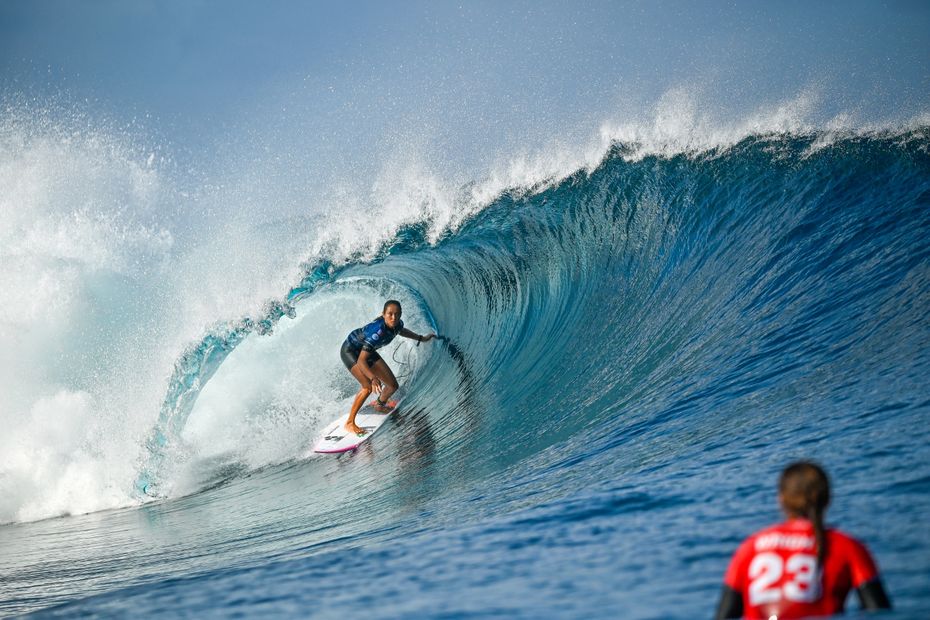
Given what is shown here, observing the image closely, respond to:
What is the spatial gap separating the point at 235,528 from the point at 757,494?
440 cm

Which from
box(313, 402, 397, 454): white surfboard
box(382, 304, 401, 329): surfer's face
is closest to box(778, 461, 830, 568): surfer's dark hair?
box(313, 402, 397, 454): white surfboard

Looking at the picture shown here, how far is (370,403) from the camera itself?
10102 mm

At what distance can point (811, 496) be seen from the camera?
2148mm

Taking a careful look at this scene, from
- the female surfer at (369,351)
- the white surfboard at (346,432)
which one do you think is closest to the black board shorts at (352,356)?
the female surfer at (369,351)

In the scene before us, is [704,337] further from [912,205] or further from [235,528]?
[235,528]

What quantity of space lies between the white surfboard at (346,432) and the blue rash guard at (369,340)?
0.70m

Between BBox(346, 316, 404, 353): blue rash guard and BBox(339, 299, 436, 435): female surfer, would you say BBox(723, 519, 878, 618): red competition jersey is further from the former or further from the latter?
BBox(346, 316, 404, 353): blue rash guard

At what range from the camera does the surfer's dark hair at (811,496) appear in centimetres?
214

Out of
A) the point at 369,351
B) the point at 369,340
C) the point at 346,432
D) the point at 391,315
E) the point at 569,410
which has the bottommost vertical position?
the point at 569,410

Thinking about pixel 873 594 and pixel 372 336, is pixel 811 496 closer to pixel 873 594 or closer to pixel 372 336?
pixel 873 594

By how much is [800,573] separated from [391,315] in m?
7.31

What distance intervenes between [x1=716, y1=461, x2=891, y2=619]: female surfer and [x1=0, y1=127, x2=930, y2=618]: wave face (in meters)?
0.32

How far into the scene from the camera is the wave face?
3.54 m

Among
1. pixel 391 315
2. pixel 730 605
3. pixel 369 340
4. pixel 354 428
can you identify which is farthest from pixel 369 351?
pixel 730 605
